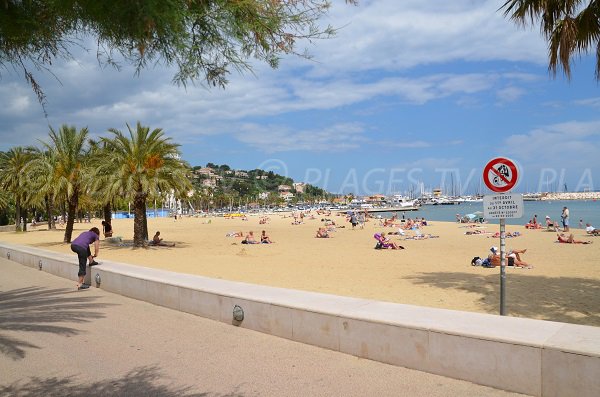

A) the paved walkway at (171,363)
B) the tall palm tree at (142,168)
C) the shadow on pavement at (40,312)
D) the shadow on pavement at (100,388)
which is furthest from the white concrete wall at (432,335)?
the tall palm tree at (142,168)

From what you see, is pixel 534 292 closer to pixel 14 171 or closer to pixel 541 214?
pixel 14 171

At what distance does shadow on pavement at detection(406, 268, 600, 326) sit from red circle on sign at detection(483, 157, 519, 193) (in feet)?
6.85

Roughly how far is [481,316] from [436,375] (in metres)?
0.93

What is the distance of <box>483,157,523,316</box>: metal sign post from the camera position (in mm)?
6137

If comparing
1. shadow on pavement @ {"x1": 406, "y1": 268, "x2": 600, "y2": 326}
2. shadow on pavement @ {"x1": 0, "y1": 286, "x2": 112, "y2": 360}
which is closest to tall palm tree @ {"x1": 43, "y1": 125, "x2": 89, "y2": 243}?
shadow on pavement @ {"x1": 0, "y1": 286, "x2": 112, "y2": 360}

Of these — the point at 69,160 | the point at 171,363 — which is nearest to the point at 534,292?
the point at 171,363

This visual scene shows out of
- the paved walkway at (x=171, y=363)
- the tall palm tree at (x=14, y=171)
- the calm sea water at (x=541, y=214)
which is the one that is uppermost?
the tall palm tree at (x=14, y=171)

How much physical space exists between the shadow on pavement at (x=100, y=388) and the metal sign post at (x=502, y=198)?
3847mm

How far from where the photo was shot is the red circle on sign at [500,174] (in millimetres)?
6289

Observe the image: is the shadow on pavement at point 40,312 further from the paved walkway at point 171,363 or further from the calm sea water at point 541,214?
the calm sea water at point 541,214

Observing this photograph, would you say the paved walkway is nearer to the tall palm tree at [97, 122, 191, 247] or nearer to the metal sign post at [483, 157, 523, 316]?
the metal sign post at [483, 157, 523, 316]

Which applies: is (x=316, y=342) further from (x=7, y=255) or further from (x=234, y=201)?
(x=234, y=201)

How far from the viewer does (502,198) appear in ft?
20.5

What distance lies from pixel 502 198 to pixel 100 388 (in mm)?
5071
